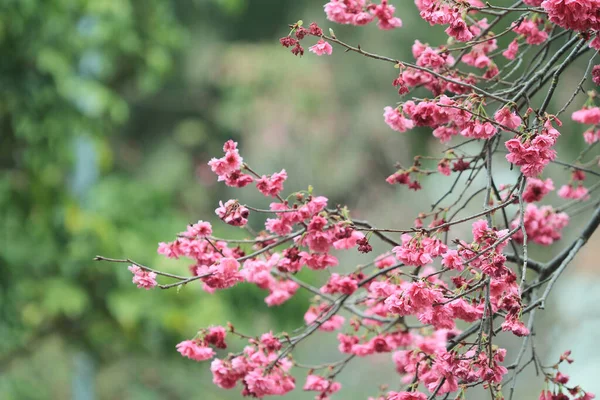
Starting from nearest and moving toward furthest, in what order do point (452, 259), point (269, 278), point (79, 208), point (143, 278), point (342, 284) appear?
point (452, 259) < point (143, 278) < point (342, 284) < point (269, 278) < point (79, 208)

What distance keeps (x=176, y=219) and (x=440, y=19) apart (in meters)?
3.72

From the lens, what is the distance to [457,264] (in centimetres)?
130

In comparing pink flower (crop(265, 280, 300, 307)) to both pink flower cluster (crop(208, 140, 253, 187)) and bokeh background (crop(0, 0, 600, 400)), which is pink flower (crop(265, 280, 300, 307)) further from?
bokeh background (crop(0, 0, 600, 400))

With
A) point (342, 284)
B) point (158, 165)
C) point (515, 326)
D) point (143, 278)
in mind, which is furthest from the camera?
point (158, 165)

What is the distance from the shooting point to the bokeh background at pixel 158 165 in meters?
3.74

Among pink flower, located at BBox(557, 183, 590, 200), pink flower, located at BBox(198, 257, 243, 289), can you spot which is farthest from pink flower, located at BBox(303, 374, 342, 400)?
pink flower, located at BBox(557, 183, 590, 200)

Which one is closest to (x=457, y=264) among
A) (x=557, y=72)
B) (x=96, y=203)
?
(x=557, y=72)

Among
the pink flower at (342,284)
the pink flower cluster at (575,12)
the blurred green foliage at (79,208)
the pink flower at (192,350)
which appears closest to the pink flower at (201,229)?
the pink flower at (192,350)

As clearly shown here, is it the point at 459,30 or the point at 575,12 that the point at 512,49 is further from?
the point at 575,12

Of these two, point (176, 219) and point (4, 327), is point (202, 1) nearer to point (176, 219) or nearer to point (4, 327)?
point (176, 219)

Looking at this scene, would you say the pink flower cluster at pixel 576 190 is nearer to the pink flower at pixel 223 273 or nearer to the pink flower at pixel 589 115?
the pink flower at pixel 589 115

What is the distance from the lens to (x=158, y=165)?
22.9 ft

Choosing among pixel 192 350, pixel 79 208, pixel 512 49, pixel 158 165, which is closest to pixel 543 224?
pixel 512 49

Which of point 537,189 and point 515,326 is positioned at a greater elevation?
point 537,189
